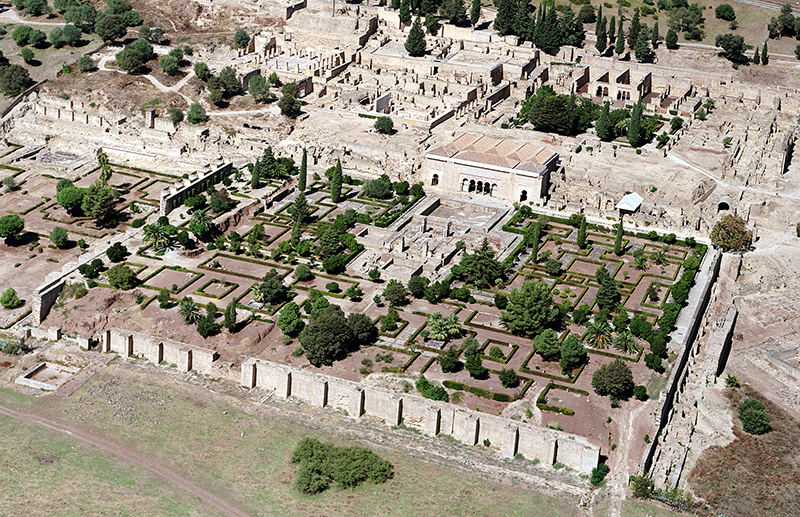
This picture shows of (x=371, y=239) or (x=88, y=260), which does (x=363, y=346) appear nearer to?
(x=371, y=239)

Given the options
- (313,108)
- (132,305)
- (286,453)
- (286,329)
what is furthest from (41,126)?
(286,453)

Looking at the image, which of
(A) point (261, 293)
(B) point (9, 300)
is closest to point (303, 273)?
(A) point (261, 293)

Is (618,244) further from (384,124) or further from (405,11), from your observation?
(405,11)

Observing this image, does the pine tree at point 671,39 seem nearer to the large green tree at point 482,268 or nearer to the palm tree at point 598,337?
the large green tree at point 482,268

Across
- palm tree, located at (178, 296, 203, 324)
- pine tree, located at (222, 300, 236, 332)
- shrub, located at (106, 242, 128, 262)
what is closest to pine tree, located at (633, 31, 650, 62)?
shrub, located at (106, 242, 128, 262)

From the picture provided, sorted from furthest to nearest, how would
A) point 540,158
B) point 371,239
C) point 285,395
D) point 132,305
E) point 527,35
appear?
point 527,35 → point 540,158 → point 371,239 → point 132,305 → point 285,395

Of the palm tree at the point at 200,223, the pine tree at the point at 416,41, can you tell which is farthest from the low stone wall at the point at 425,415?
the pine tree at the point at 416,41

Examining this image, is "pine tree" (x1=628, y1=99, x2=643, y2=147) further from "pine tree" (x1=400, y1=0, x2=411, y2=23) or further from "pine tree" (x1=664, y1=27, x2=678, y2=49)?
"pine tree" (x1=400, y1=0, x2=411, y2=23)
